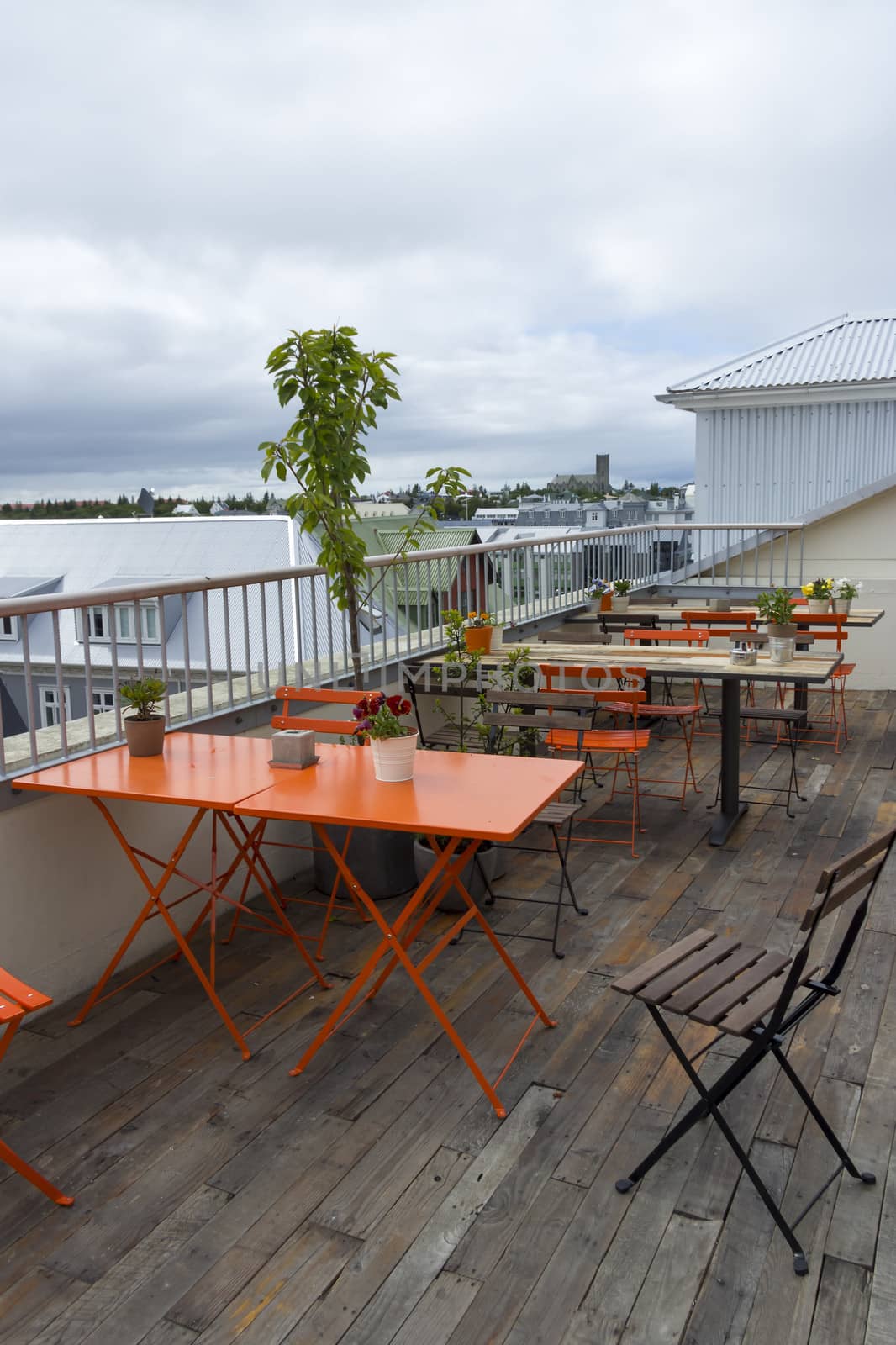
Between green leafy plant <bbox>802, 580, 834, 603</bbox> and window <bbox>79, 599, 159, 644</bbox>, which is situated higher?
window <bbox>79, 599, 159, 644</bbox>

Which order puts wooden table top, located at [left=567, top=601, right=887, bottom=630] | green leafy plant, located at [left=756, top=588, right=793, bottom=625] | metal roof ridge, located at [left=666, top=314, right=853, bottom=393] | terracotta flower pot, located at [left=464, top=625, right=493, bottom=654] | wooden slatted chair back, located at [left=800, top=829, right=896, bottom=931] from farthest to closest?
metal roof ridge, located at [left=666, top=314, right=853, bottom=393]
wooden table top, located at [left=567, top=601, right=887, bottom=630]
terracotta flower pot, located at [left=464, top=625, right=493, bottom=654]
green leafy plant, located at [left=756, top=588, right=793, bottom=625]
wooden slatted chair back, located at [left=800, top=829, right=896, bottom=931]

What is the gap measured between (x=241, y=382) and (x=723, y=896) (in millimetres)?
12302

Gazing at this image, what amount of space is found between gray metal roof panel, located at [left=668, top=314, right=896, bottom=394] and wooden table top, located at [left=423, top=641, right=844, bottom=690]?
6.59 meters

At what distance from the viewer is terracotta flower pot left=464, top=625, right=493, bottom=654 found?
6.53 m

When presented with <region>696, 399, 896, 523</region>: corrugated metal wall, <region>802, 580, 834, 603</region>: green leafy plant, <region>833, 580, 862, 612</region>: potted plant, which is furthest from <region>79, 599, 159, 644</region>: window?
<region>696, 399, 896, 523</region>: corrugated metal wall

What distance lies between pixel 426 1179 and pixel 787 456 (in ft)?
36.7

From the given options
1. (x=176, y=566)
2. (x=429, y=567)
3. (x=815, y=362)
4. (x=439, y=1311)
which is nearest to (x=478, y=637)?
(x=429, y=567)

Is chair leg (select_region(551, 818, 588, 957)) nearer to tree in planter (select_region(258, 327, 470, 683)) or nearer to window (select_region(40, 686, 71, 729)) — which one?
tree in planter (select_region(258, 327, 470, 683))

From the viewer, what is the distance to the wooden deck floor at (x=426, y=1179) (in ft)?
7.37

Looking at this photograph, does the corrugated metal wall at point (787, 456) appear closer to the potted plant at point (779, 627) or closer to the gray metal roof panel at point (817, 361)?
the gray metal roof panel at point (817, 361)

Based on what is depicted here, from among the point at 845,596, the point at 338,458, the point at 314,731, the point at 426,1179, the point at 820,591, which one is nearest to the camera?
the point at 426,1179

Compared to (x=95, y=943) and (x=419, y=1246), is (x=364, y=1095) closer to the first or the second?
(x=419, y=1246)

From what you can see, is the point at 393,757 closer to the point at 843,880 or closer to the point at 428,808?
the point at 428,808

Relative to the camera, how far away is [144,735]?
3754 millimetres
